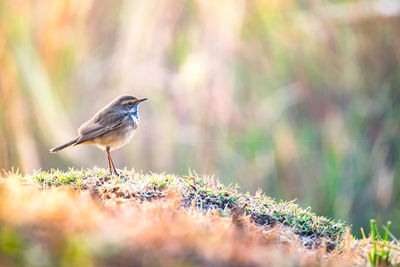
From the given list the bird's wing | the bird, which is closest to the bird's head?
the bird

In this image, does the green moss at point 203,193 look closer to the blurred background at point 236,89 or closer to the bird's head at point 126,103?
the bird's head at point 126,103

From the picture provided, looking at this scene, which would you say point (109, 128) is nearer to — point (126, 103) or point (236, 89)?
point (126, 103)

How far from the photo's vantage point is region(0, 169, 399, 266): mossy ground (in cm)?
163

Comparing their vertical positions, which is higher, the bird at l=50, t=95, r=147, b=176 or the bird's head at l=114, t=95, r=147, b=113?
the bird's head at l=114, t=95, r=147, b=113

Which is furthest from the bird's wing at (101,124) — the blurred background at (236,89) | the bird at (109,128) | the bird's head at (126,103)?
the blurred background at (236,89)

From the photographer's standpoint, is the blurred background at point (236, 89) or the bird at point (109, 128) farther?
the blurred background at point (236, 89)

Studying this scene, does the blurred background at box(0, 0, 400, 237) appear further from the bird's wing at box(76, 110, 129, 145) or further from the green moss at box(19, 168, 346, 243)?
the green moss at box(19, 168, 346, 243)

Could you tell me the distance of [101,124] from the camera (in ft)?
12.5

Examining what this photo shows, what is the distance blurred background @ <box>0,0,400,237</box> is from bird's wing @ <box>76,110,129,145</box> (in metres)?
4.79

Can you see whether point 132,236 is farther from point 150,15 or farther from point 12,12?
point 150,15

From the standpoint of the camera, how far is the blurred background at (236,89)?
8914mm

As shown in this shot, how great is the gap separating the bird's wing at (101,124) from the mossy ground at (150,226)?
0.75 metres

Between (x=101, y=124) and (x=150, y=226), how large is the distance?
2114 millimetres

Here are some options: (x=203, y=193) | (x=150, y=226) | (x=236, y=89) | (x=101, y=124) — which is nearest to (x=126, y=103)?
(x=101, y=124)
